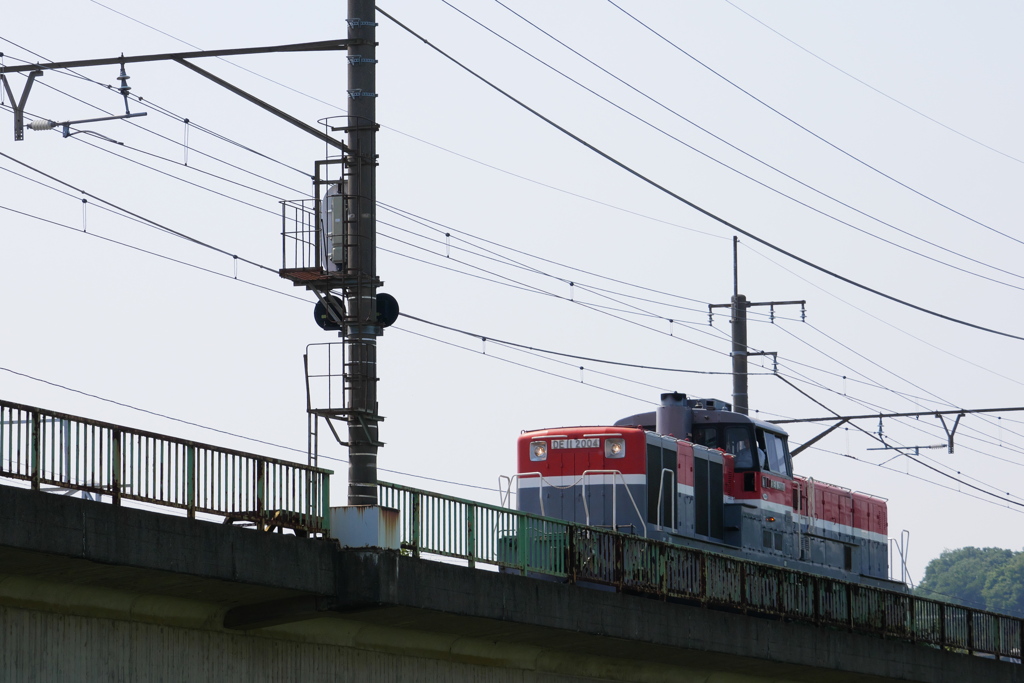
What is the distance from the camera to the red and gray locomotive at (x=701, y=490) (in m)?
29.5

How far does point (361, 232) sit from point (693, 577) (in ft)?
31.6

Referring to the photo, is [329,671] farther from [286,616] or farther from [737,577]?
[737,577]

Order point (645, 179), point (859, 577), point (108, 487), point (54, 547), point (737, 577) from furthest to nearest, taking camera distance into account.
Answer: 1. point (859, 577)
2. point (737, 577)
3. point (645, 179)
4. point (108, 487)
5. point (54, 547)

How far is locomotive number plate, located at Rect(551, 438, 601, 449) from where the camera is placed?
97.9 ft

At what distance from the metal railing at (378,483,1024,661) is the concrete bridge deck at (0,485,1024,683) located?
686 mm

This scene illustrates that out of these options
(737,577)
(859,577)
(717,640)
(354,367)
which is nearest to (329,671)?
(354,367)

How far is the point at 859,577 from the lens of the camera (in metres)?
37.5

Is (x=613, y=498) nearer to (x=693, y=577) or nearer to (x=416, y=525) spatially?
(x=693, y=577)

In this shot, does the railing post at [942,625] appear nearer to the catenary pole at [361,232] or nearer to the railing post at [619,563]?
the railing post at [619,563]

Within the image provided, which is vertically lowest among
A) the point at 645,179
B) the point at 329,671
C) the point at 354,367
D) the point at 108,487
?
the point at 329,671

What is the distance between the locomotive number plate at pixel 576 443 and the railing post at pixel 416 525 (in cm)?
900

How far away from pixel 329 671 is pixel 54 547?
6.24 metres

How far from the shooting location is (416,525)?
21.1 m

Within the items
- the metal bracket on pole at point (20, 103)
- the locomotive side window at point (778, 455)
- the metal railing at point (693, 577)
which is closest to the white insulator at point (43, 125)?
the metal bracket on pole at point (20, 103)
